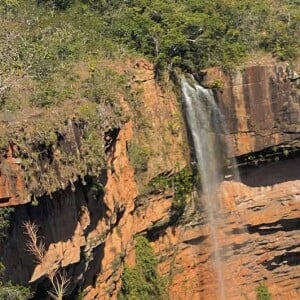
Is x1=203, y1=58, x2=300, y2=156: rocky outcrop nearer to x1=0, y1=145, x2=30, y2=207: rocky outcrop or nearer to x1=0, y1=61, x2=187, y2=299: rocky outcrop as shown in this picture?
x1=0, y1=61, x2=187, y2=299: rocky outcrop

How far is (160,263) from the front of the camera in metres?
14.5

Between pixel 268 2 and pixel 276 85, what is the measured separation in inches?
155

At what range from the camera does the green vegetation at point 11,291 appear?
29.7 feet

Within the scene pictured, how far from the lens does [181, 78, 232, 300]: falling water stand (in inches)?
581

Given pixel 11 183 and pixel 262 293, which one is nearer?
pixel 11 183

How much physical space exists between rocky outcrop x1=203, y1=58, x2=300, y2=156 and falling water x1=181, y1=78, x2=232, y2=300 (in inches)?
10.1

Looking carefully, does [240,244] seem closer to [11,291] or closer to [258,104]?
[258,104]

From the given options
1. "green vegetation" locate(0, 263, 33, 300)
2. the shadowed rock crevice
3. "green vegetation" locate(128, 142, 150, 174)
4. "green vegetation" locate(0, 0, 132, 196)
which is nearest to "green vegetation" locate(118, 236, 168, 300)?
"green vegetation" locate(128, 142, 150, 174)

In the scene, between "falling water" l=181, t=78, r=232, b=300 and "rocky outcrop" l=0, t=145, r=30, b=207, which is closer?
"rocky outcrop" l=0, t=145, r=30, b=207

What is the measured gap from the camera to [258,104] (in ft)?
48.6

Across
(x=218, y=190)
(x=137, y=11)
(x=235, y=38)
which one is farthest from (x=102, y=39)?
(x=218, y=190)

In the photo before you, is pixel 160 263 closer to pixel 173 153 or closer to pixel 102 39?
Answer: pixel 173 153

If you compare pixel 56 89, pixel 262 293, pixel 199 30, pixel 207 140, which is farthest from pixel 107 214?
pixel 262 293

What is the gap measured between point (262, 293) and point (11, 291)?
9316mm
